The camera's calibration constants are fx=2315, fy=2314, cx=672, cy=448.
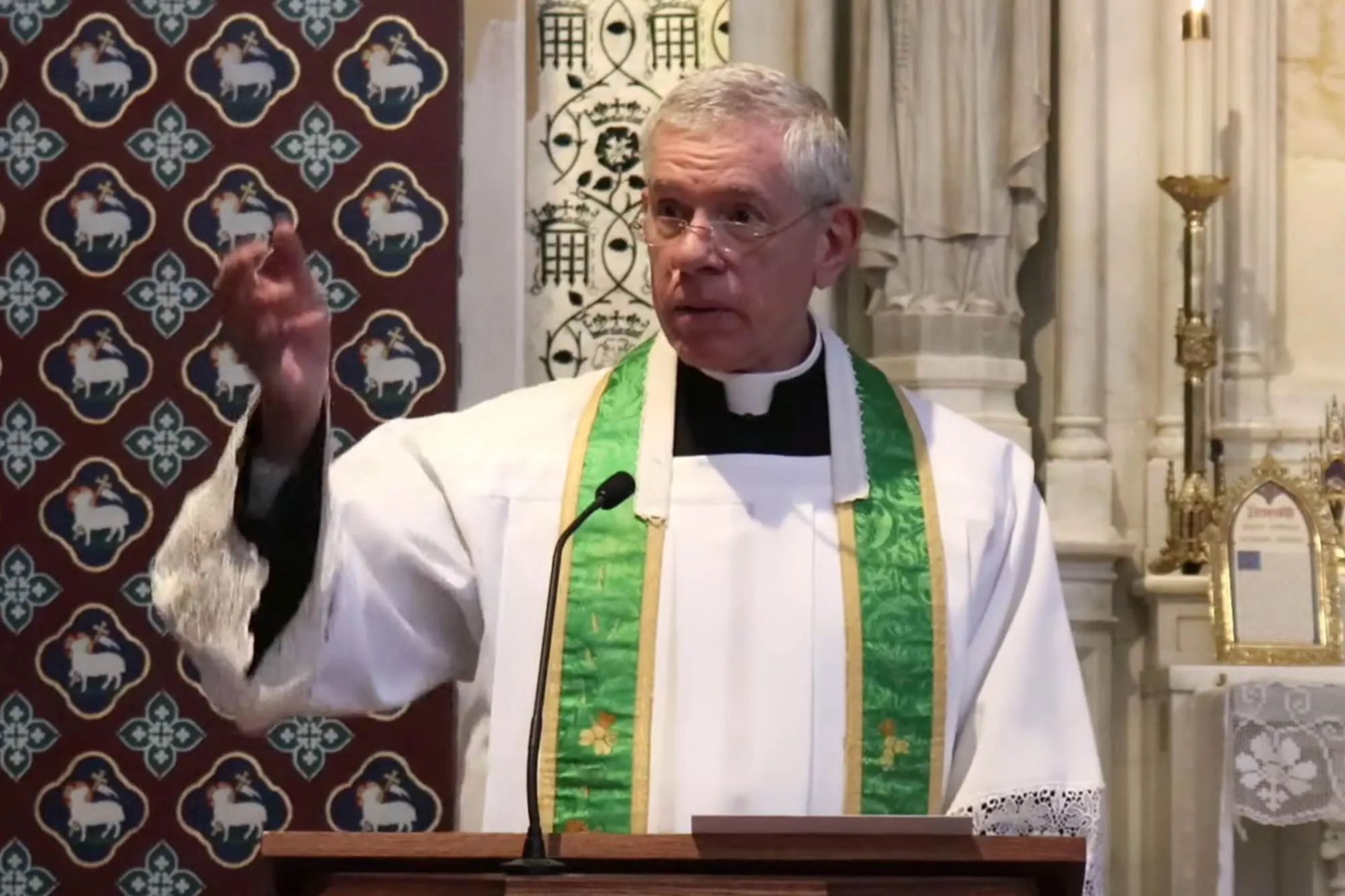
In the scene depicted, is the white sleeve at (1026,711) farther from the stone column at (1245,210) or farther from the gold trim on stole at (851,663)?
the stone column at (1245,210)

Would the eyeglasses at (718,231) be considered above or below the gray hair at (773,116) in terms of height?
below

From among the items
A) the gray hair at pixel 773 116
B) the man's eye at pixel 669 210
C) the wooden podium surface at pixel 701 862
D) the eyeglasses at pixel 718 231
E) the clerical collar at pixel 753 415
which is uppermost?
the gray hair at pixel 773 116

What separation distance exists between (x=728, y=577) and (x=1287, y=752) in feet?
5.34

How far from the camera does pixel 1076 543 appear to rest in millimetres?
5191

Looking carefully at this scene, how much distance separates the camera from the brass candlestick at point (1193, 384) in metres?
5.13

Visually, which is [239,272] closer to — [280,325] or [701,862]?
[280,325]

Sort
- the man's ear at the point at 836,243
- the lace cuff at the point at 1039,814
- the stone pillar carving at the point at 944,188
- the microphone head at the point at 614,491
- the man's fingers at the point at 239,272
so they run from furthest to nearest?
the stone pillar carving at the point at 944,188 < the man's ear at the point at 836,243 < the lace cuff at the point at 1039,814 < the microphone head at the point at 614,491 < the man's fingers at the point at 239,272

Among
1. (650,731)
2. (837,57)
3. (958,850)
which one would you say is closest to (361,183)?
(837,57)

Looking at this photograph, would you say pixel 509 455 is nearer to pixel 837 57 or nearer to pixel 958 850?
pixel 958 850

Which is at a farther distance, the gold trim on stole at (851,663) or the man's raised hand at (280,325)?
the gold trim on stole at (851,663)

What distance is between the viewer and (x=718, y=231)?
3266 mm

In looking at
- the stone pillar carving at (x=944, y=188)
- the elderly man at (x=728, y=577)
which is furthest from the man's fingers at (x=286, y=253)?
the stone pillar carving at (x=944, y=188)

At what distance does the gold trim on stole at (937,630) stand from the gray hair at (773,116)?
485mm

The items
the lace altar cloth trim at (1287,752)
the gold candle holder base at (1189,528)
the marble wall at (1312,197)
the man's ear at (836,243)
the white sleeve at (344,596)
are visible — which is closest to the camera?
the white sleeve at (344,596)
